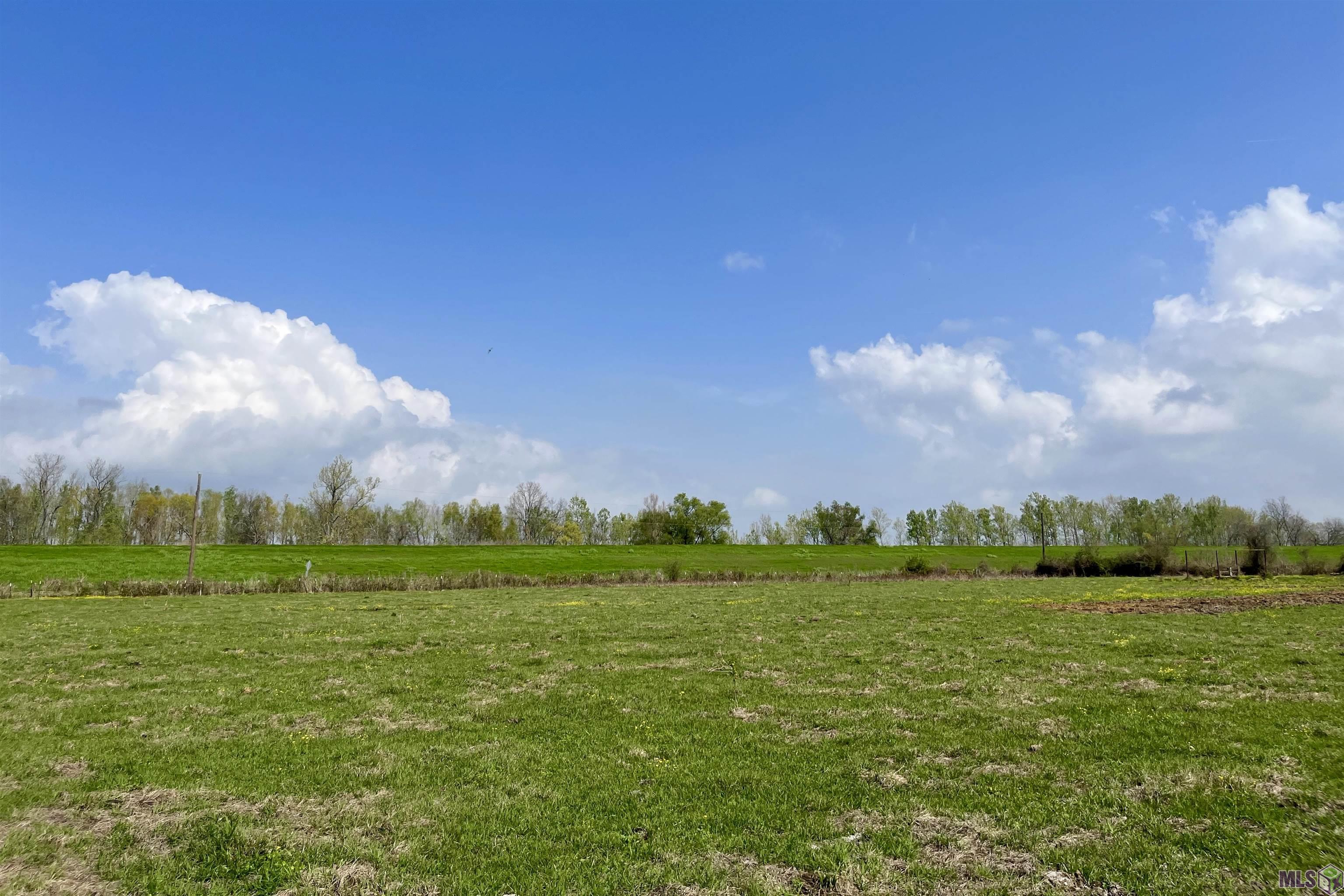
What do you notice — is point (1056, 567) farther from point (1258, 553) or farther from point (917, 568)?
point (1258, 553)

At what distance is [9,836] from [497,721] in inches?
289

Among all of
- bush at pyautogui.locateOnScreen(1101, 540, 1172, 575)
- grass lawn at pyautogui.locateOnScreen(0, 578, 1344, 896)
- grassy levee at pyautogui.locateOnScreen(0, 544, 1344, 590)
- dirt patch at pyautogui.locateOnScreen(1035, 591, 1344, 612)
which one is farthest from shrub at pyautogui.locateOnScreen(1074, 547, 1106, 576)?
grass lawn at pyautogui.locateOnScreen(0, 578, 1344, 896)

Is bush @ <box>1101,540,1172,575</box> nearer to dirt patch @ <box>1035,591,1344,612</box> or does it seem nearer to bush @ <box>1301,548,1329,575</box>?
bush @ <box>1301,548,1329,575</box>

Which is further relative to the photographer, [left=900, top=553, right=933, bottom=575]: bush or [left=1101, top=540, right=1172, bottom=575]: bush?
[left=900, top=553, right=933, bottom=575]: bush

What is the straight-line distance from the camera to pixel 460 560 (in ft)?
335

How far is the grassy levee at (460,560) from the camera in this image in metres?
76.3

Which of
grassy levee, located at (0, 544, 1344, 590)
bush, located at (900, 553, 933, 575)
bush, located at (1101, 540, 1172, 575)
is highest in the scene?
bush, located at (1101, 540, 1172, 575)

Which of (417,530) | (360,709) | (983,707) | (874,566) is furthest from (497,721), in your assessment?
(417,530)

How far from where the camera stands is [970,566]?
357 feet

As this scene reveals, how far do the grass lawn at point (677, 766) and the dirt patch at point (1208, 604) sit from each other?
37.6 feet

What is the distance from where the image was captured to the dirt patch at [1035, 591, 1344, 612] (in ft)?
113

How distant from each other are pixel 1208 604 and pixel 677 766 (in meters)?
39.3

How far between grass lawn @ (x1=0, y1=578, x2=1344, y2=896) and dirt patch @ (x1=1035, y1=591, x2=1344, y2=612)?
1147cm

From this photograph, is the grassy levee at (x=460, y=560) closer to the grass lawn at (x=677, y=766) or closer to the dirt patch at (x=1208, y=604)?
the dirt patch at (x=1208, y=604)
